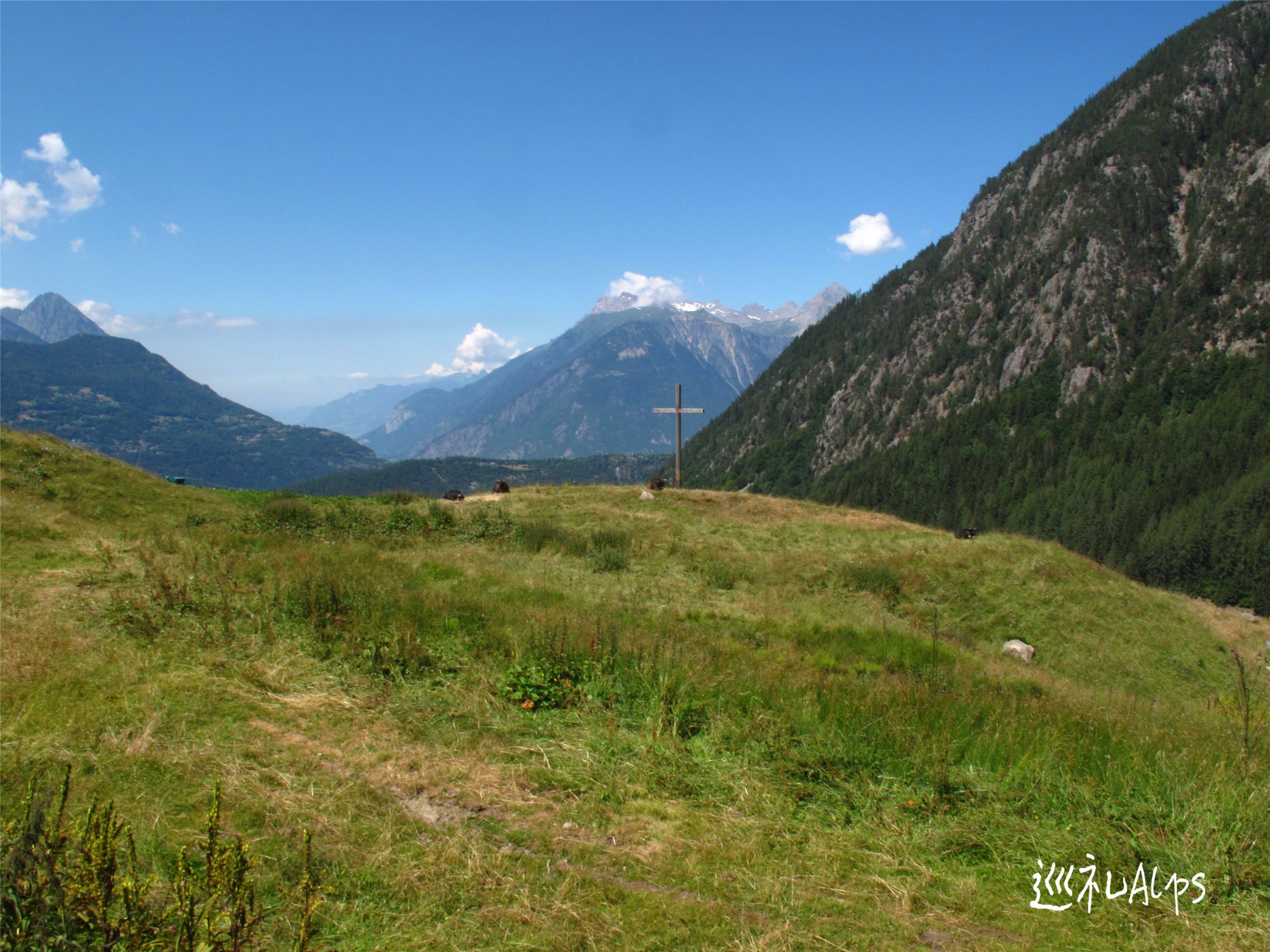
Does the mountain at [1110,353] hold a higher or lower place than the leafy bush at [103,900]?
higher

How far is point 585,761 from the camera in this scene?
6.08m

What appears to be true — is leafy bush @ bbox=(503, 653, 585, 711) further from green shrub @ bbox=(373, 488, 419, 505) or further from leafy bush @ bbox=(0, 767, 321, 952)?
green shrub @ bbox=(373, 488, 419, 505)

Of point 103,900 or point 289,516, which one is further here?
point 289,516

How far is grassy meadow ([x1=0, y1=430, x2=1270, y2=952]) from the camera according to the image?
13.8 ft

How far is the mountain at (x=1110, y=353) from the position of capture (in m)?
110

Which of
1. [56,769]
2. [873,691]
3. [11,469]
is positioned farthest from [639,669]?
[11,469]

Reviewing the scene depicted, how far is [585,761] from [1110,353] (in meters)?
174

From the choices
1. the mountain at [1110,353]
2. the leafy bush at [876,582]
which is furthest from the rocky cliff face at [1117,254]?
the leafy bush at [876,582]

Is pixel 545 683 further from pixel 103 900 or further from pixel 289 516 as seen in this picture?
pixel 289 516

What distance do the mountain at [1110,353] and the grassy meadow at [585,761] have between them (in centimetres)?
11407

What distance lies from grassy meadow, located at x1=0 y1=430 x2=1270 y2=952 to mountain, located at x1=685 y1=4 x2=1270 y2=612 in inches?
4491

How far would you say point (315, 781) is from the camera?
5371 mm

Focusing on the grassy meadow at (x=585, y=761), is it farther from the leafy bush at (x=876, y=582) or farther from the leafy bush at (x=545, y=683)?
the leafy bush at (x=876, y=582)

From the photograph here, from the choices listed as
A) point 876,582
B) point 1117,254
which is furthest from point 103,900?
point 1117,254
